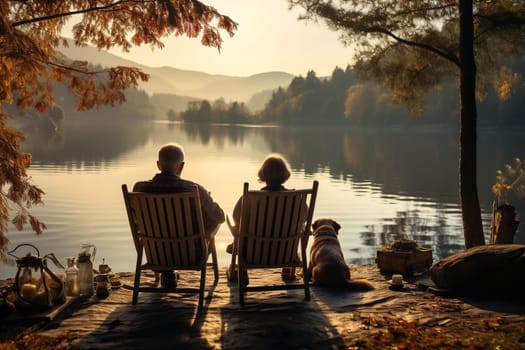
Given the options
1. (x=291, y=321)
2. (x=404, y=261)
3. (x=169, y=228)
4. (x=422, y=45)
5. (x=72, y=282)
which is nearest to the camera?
(x=291, y=321)

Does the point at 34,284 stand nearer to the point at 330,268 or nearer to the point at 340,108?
the point at 330,268

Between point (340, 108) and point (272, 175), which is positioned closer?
point (272, 175)

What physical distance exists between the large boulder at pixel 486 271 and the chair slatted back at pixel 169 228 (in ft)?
8.37

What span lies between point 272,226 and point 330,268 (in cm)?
102

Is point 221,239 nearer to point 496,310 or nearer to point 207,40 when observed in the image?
point 207,40

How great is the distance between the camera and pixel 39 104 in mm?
7223

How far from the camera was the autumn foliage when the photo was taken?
20.0 feet

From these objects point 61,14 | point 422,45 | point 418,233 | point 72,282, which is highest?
point 422,45

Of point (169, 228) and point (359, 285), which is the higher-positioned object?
point (169, 228)

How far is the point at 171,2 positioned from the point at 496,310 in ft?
15.0

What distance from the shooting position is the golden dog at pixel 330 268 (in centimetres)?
634

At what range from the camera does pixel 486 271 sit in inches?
233

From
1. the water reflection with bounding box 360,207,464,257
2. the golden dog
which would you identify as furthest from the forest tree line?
the golden dog

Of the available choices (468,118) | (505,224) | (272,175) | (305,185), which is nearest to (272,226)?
(272,175)
